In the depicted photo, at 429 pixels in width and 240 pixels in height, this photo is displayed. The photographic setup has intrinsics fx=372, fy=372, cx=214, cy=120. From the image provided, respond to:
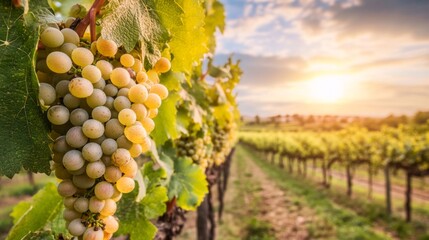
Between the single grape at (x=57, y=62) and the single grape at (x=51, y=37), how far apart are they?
3 centimetres

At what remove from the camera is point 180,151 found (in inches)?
125

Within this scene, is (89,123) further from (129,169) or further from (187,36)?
(187,36)

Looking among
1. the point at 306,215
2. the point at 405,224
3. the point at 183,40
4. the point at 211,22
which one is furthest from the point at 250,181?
the point at 183,40

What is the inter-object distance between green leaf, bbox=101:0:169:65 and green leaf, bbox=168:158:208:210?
183 cm

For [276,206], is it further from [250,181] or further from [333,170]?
[333,170]

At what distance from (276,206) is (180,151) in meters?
13.4

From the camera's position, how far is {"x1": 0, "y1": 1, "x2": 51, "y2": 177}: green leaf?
2.56ft

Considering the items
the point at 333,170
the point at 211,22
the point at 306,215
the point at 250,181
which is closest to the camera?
the point at 211,22

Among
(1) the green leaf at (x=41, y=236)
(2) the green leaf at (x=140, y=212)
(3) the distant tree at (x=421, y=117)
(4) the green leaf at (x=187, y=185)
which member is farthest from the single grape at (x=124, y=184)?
(3) the distant tree at (x=421, y=117)

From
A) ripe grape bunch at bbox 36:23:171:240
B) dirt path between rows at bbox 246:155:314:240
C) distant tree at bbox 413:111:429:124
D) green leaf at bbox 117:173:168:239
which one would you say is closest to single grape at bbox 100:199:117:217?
ripe grape bunch at bbox 36:23:171:240

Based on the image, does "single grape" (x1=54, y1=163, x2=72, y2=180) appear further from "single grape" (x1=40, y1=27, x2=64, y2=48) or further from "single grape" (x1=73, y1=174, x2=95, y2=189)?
"single grape" (x1=40, y1=27, x2=64, y2=48)

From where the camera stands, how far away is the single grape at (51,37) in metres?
0.81

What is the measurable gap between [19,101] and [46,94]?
0.19 feet

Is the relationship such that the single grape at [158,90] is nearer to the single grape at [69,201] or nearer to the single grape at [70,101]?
the single grape at [70,101]
